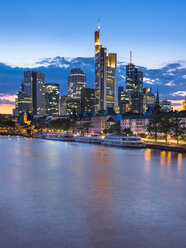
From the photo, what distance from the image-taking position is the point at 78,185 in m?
34.2

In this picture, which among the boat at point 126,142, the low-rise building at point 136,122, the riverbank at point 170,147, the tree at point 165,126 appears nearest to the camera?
the riverbank at point 170,147

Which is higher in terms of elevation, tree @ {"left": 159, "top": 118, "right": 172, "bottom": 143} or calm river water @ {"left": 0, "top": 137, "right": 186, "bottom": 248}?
tree @ {"left": 159, "top": 118, "right": 172, "bottom": 143}

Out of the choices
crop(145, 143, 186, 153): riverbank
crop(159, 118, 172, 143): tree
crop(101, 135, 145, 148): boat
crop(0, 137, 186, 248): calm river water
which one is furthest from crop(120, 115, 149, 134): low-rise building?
crop(0, 137, 186, 248): calm river water

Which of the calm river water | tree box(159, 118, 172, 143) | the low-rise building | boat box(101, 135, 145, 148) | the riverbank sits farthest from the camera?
the low-rise building

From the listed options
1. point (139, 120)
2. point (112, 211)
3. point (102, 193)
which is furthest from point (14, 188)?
point (139, 120)

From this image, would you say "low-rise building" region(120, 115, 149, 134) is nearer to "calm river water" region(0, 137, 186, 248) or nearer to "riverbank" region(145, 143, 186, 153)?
"riverbank" region(145, 143, 186, 153)

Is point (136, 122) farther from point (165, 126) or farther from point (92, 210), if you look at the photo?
point (92, 210)

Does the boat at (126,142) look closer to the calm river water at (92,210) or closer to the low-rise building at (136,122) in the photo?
the calm river water at (92,210)

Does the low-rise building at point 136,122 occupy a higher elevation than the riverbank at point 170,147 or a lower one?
higher

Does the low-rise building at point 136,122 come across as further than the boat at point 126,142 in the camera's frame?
Yes

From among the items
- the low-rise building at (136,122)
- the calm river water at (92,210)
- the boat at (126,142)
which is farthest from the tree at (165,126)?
the calm river water at (92,210)

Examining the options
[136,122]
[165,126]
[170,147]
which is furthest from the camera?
[136,122]

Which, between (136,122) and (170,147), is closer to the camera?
(170,147)

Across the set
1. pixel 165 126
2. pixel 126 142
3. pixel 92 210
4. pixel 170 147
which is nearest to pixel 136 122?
pixel 165 126
